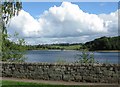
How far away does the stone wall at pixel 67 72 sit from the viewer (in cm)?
1439

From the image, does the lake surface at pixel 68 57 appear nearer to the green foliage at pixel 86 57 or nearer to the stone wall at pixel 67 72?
the green foliage at pixel 86 57

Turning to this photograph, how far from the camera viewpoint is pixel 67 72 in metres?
14.9

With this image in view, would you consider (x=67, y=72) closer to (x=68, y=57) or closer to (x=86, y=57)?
(x=86, y=57)

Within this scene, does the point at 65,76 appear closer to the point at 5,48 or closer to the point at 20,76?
the point at 20,76

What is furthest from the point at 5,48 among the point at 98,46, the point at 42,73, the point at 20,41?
the point at 98,46

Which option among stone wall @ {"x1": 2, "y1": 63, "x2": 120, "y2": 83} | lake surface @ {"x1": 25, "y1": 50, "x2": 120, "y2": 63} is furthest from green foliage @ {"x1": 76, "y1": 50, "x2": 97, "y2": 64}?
stone wall @ {"x1": 2, "y1": 63, "x2": 120, "y2": 83}

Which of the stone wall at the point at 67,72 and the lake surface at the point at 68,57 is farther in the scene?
the lake surface at the point at 68,57

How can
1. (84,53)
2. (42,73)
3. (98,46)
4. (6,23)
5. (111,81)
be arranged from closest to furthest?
(111,81)
(42,73)
(84,53)
(6,23)
(98,46)

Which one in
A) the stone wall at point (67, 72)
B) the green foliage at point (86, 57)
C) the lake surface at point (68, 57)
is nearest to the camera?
the stone wall at point (67, 72)

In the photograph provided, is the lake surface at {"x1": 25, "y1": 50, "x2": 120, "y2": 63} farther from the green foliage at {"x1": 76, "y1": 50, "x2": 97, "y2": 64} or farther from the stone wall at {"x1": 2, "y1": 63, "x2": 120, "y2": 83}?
the stone wall at {"x1": 2, "y1": 63, "x2": 120, "y2": 83}

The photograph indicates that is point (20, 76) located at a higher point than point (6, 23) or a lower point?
lower

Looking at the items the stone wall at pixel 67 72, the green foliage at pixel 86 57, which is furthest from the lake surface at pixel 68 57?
the stone wall at pixel 67 72

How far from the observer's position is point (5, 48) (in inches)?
822

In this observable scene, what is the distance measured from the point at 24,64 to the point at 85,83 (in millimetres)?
3091
